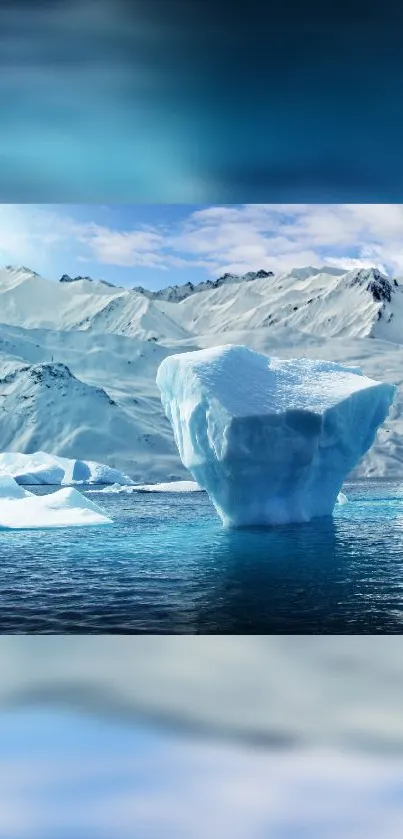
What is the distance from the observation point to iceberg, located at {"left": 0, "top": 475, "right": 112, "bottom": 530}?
19.6m

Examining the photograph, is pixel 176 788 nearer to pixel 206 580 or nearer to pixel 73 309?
pixel 206 580

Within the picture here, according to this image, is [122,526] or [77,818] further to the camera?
[122,526]

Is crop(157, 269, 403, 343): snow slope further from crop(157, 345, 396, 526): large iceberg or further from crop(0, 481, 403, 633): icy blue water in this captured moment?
crop(157, 345, 396, 526): large iceberg

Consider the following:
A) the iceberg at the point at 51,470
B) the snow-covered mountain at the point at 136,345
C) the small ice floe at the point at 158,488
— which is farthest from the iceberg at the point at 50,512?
the snow-covered mountain at the point at 136,345

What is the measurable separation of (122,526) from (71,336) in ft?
218

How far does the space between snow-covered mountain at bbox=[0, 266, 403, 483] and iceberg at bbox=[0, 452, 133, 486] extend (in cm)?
1016

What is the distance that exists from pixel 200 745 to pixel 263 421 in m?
10.4
